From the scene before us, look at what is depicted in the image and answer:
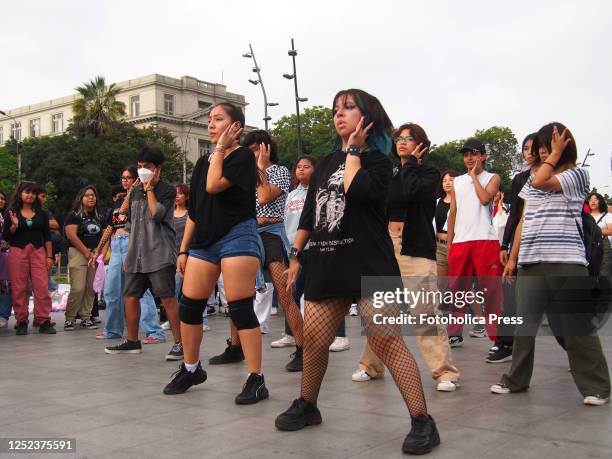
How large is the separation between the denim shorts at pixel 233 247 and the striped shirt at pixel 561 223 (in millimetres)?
1882

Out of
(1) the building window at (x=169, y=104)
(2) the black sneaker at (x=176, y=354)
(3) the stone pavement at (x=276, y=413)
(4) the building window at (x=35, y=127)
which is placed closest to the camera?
(3) the stone pavement at (x=276, y=413)

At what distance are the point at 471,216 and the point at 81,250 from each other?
5.91 meters

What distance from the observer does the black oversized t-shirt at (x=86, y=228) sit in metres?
10.1

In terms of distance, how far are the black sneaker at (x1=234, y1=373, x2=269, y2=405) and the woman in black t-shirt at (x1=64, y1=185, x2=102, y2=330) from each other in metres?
6.00

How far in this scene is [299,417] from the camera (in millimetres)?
3779

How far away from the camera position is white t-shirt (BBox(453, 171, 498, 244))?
263 inches

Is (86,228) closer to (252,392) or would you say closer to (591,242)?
(252,392)

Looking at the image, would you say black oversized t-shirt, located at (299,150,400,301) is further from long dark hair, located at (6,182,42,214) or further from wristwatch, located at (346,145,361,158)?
long dark hair, located at (6,182,42,214)

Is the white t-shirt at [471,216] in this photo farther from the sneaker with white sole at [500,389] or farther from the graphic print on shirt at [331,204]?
the graphic print on shirt at [331,204]

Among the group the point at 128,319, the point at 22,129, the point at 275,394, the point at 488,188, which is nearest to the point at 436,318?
the point at 275,394

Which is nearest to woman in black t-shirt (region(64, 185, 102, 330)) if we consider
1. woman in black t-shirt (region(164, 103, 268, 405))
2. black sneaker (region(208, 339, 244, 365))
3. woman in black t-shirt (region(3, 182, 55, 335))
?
woman in black t-shirt (region(3, 182, 55, 335))

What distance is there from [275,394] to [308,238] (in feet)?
4.57

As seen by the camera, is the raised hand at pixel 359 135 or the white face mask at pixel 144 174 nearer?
the raised hand at pixel 359 135

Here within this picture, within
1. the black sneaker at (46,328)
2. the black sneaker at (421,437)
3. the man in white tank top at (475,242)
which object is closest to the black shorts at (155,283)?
the man in white tank top at (475,242)
